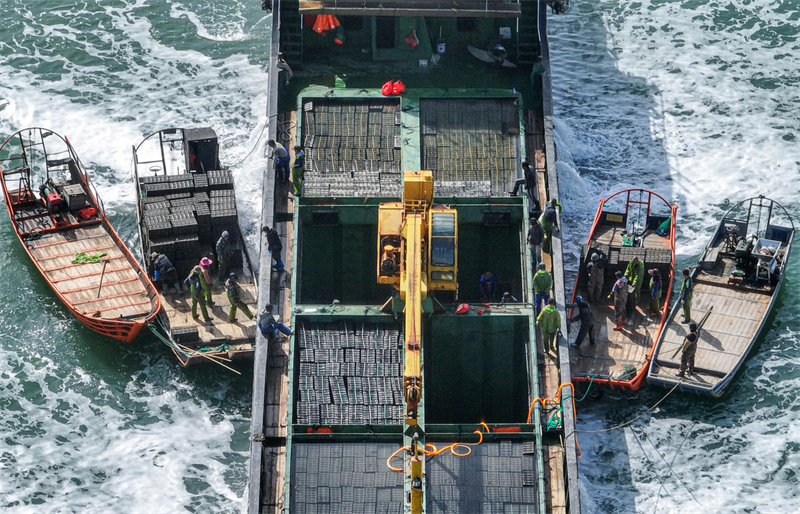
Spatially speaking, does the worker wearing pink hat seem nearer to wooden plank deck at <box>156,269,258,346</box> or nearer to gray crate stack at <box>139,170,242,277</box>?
wooden plank deck at <box>156,269,258,346</box>

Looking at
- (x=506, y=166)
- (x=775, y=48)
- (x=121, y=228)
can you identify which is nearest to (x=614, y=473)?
(x=506, y=166)

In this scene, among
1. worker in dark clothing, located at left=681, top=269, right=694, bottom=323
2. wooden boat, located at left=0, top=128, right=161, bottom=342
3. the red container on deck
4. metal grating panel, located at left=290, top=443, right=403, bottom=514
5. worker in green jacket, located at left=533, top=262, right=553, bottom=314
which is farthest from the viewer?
the red container on deck

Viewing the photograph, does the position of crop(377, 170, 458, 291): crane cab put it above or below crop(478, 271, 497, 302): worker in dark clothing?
above

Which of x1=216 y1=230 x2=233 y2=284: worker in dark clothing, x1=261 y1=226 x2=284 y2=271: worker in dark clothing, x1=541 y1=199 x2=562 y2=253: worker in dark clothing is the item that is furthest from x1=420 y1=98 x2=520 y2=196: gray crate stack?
x1=216 y1=230 x2=233 y2=284: worker in dark clothing

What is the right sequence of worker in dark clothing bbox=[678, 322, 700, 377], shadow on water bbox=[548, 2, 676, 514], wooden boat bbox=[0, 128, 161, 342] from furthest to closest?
wooden boat bbox=[0, 128, 161, 342]
worker in dark clothing bbox=[678, 322, 700, 377]
shadow on water bbox=[548, 2, 676, 514]

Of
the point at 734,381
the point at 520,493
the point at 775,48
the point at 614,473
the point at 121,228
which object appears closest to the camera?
the point at 520,493

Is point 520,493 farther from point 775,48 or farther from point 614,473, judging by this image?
point 775,48
